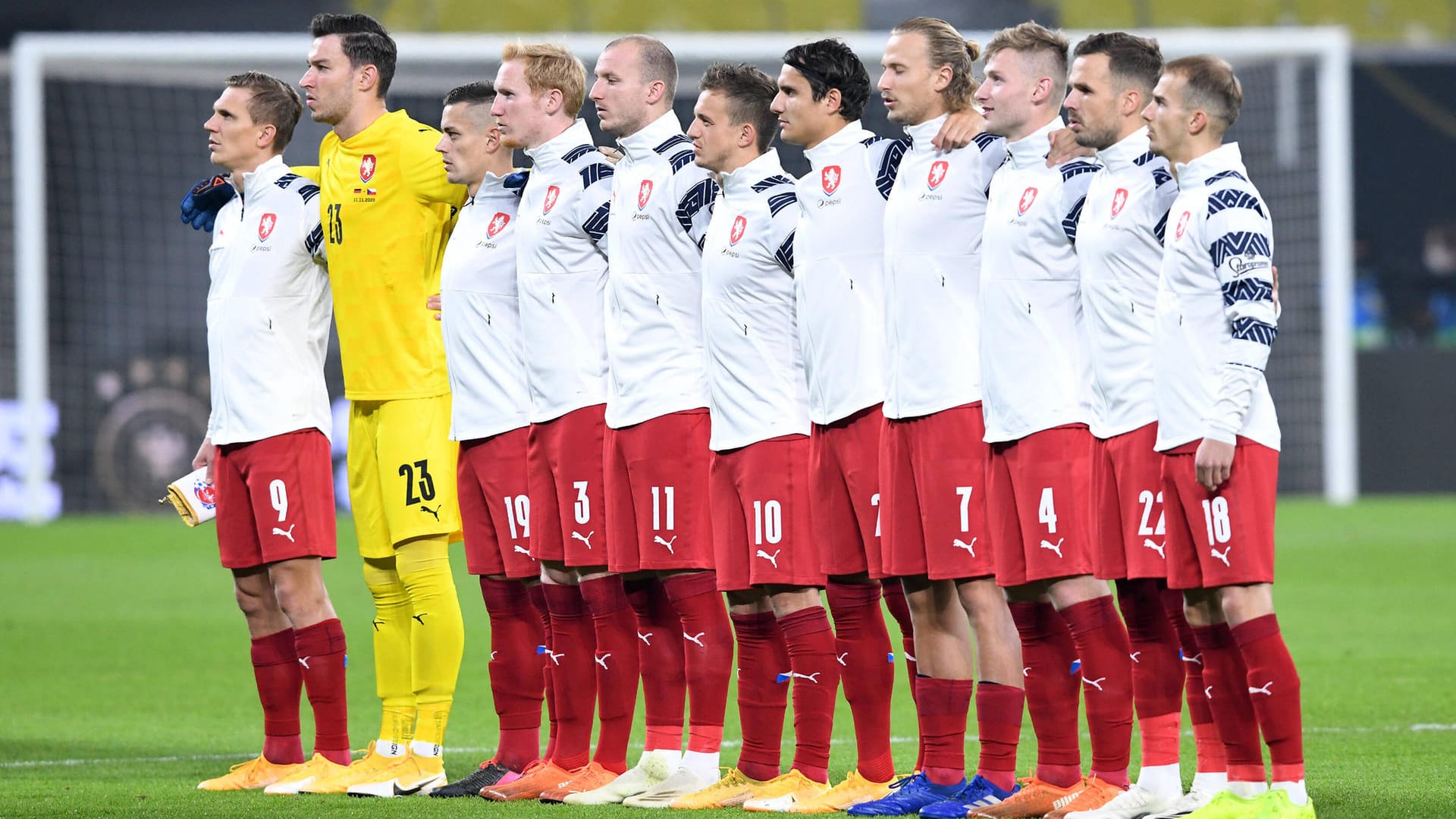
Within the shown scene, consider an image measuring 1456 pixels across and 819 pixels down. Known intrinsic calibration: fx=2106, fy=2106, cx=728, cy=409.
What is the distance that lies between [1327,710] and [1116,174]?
11.5 feet

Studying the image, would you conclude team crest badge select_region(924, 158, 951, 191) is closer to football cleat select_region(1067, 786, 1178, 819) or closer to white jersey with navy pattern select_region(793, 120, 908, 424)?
white jersey with navy pattern select_region(793, 120, 908, 424)

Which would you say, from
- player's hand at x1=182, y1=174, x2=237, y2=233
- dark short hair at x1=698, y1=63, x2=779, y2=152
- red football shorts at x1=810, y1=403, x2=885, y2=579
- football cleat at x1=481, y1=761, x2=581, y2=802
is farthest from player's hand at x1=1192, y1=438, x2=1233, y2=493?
player's hand at x1=182, y1=174, x2=237, y2=233

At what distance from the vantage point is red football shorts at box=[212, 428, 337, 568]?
268 inches

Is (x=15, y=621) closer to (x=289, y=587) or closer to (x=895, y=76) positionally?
(x=289, y=587)

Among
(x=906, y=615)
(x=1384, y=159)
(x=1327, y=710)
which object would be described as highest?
(x=1384, y=159)

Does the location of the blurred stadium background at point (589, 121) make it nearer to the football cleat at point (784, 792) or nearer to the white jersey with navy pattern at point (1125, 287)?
the football cleat at point (784, 792)

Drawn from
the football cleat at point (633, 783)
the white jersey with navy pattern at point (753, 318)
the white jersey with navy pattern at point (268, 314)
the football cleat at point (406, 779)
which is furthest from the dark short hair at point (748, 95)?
the football cleat at point (406, 779)

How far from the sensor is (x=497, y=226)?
22.0ft

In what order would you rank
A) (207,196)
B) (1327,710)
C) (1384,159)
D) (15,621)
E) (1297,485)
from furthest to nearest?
(1384,159) < (1297,485) < (15,621) < (1327,710) < (207,196)

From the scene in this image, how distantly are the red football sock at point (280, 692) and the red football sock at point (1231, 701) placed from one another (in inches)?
119

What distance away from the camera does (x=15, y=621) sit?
12109 millimetres

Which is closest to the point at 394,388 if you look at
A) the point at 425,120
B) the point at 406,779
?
the point at 406,779

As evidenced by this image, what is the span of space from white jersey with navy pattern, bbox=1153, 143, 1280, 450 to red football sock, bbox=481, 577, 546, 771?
7.47 ft

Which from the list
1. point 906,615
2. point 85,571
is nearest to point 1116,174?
point 906,615
